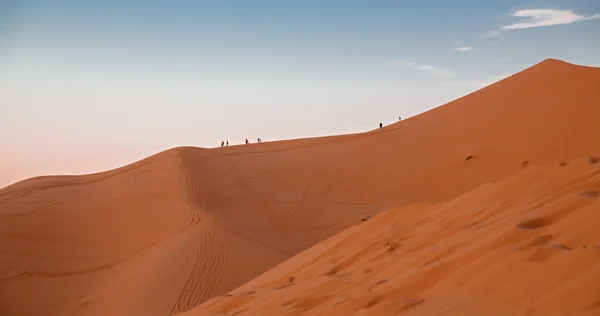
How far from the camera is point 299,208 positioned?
19422mm

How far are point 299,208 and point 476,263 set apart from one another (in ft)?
50.1

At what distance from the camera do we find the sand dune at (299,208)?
559cm

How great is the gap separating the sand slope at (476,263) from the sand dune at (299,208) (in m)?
0.03

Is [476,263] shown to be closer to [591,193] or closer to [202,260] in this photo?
[591,193]

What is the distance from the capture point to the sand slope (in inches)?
138

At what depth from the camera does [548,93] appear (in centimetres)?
2219

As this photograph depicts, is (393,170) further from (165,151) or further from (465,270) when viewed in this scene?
(465,270)

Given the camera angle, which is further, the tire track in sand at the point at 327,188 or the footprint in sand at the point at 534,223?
the tire track in sand at the point at 327,188

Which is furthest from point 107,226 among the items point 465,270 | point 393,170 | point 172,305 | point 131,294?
point 465,270

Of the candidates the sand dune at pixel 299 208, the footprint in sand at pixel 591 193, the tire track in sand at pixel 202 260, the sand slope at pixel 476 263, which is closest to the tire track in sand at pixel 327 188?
the sand dune at pixel 299 208

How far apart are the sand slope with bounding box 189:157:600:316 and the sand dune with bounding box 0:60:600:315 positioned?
3 cm

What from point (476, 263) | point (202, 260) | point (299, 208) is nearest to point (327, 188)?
point (299, 208)

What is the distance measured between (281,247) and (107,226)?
660 centimetres

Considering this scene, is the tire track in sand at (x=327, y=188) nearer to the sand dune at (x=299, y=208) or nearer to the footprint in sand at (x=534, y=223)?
the sand dune at (x=299, y=208)
